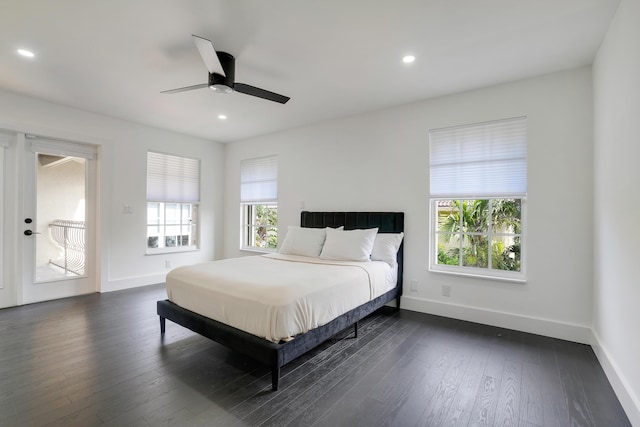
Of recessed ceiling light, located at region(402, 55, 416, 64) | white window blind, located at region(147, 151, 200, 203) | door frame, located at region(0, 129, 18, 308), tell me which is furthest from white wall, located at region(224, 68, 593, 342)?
door frame, located at region(0, 129, 18, 308)

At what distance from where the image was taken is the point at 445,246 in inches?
148

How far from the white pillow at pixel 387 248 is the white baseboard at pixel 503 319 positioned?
0.62m

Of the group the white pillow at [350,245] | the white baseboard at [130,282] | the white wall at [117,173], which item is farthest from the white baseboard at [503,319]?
the white wall at [117,173]

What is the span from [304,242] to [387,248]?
1.11 metres

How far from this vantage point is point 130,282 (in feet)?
15.6

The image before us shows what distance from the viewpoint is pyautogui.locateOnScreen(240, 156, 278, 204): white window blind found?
17.8 ft

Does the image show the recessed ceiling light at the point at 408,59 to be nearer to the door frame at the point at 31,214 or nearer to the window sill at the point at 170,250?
the door frame at the point at 31,214

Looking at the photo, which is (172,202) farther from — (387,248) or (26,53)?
(387,248)

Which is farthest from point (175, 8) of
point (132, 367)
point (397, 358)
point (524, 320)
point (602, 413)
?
point (524, 320)

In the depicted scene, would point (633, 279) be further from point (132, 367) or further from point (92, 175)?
point (92, 175)

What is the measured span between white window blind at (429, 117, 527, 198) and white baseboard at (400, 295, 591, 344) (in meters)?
1.31

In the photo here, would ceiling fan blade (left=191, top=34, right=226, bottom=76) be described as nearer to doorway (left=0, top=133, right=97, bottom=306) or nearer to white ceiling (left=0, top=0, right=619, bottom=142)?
white ceiling (left=0, top=0, right=619, bottom=142)

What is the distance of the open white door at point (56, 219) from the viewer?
12.8ft

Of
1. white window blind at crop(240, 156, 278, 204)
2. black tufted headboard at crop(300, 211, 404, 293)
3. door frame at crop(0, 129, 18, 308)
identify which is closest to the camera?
door frame at crop(0, 129, 18, 308)
